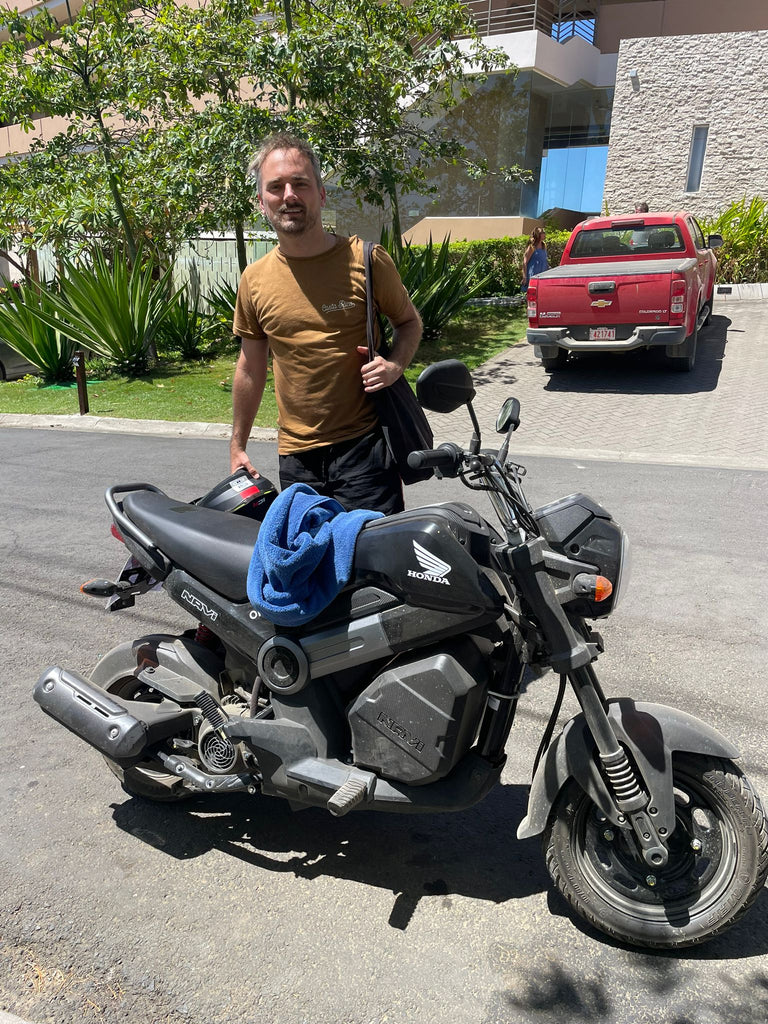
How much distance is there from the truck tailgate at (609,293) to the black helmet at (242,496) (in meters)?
8.51

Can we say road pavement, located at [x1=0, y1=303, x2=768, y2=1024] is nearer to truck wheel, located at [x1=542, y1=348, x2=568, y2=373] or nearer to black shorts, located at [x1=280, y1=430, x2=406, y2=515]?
black shorts, located at [x1=280, y1=430, x2=406, y2=515]

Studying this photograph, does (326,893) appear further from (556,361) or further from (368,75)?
(368,75)

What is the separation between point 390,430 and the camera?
3.24 metres

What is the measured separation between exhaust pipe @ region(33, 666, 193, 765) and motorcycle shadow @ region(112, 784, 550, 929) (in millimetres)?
424

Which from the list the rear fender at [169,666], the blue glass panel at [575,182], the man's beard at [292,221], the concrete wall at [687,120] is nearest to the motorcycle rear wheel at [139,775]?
the rear fender at [169,666]

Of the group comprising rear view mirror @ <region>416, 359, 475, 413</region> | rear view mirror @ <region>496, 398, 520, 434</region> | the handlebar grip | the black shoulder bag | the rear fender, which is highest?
rear view mirror @ <region>416, 359, 475, 413</region>

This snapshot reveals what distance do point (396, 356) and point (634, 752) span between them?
1.76 metres

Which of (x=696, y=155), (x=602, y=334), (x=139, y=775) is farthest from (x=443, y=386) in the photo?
(x=696, y=155)

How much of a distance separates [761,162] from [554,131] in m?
7.26

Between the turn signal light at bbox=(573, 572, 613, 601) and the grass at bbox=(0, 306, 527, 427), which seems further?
the grass at bbox=(0, 306, 527, 427)

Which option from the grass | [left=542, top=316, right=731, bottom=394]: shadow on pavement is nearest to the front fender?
the grass

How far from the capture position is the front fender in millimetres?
2229

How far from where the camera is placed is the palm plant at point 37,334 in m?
13.3

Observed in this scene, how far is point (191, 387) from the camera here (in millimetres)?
12867
